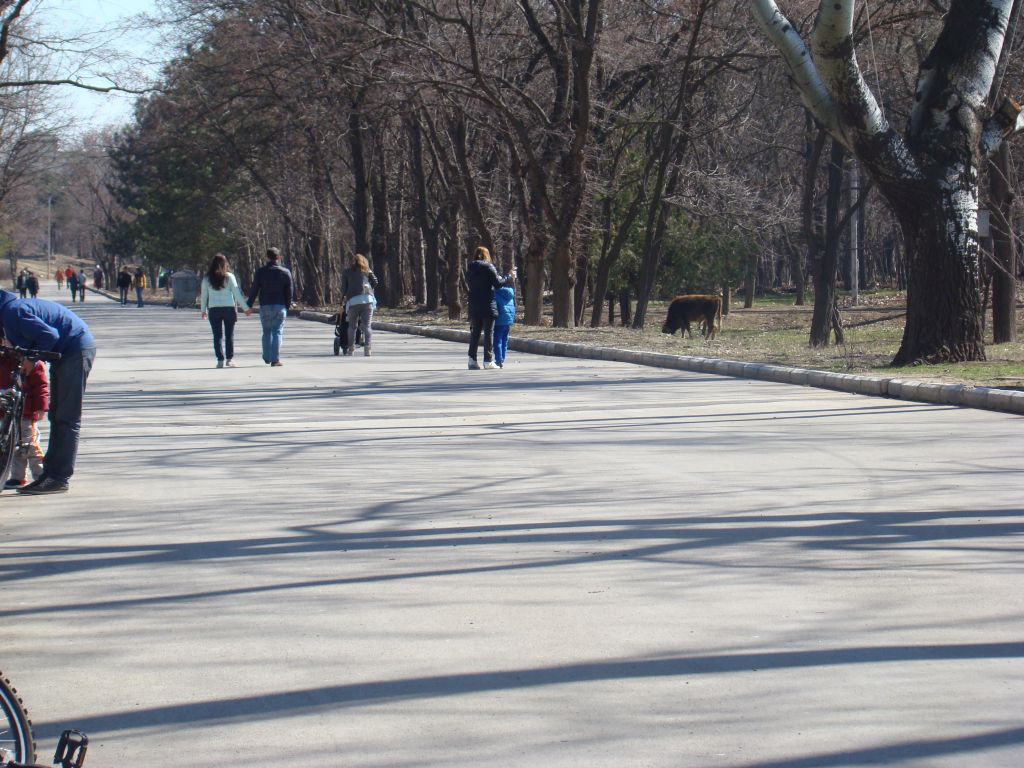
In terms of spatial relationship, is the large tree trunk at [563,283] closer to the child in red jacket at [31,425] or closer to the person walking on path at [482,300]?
the person walking on path at [482,300]

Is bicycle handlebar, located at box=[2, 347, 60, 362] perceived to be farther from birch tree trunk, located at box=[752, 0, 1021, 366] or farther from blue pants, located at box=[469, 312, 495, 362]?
birch tree trunk, located at box=[752, 0, 1021, 366]

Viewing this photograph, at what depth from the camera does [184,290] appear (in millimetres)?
58906

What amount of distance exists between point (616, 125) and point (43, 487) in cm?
2482

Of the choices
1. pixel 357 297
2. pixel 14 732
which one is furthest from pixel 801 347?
pixel 14 732

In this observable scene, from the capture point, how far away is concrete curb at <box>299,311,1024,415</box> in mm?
14711

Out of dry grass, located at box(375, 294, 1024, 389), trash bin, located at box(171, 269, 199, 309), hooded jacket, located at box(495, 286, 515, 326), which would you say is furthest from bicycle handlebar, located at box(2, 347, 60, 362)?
trash bin, located at box(171, 269, 199, 309)

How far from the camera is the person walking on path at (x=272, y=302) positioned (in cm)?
2150

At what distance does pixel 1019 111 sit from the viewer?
19.1 meters

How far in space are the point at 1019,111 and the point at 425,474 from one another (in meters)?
12.6

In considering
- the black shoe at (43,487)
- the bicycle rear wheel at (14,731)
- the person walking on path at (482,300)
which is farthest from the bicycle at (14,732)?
the person walking on path at (482,300)

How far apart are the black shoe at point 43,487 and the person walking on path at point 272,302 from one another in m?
12.0

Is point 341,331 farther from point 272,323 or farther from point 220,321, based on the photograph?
point 220,321

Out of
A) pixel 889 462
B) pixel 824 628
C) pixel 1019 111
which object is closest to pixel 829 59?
pixel 1019 111

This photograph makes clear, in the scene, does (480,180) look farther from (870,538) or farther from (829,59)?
(870,538)
